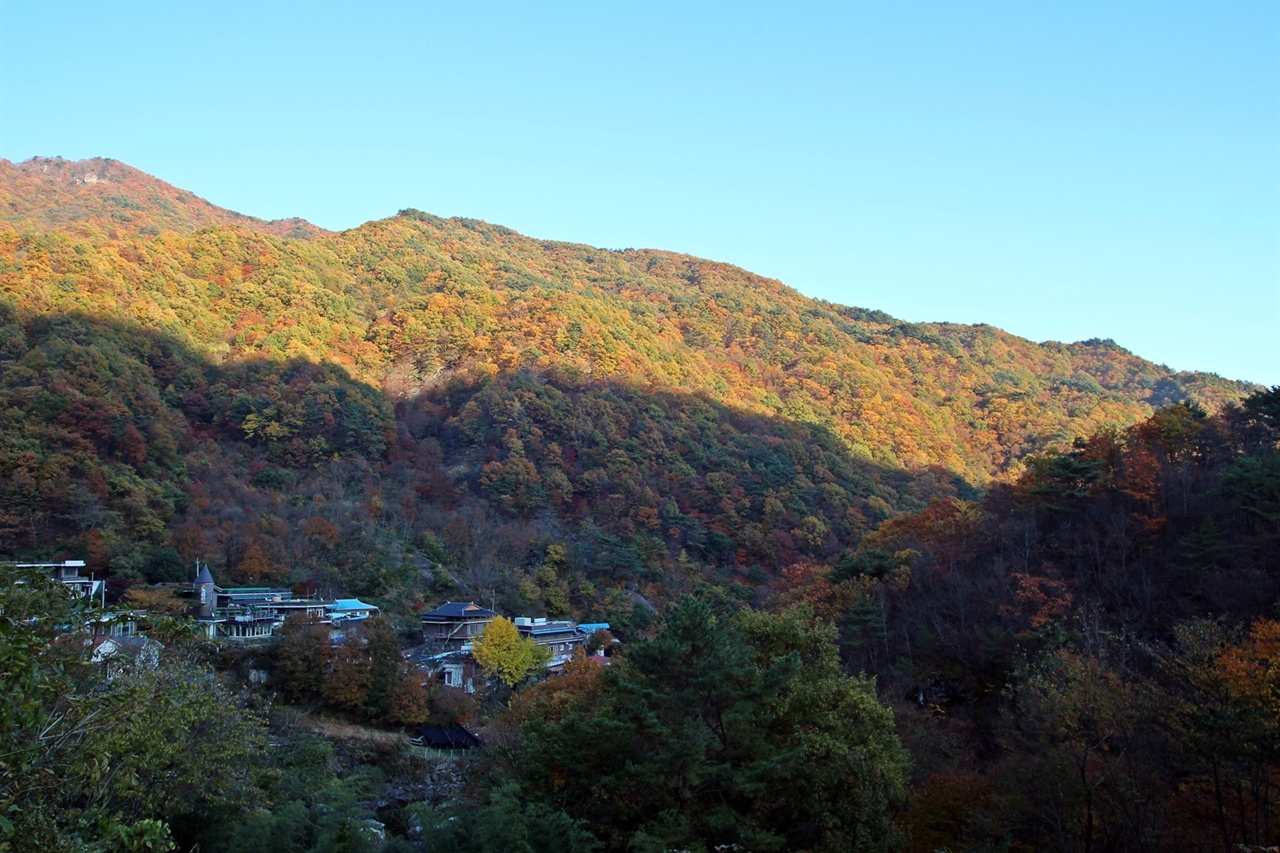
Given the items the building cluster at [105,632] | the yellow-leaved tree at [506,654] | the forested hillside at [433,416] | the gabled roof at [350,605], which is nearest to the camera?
→ the building cluster at [105,632]

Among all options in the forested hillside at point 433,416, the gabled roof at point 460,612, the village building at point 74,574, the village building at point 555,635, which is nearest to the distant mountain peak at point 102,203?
the forested hillside at point 433,416

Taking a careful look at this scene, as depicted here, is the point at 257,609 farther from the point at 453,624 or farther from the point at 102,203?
the point at 102,203

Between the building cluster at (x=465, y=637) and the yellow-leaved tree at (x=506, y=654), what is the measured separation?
737mm

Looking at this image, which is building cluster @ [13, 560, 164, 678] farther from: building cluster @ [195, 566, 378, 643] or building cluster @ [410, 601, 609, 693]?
building cluster @ [410, 601, 609, 693]

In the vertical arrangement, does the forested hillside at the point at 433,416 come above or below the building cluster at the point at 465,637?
above

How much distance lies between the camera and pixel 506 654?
31109 mm

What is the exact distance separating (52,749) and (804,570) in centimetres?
3077

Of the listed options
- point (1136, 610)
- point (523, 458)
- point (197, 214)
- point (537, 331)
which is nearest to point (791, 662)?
point (1136, 610)

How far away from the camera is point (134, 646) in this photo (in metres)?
21.5

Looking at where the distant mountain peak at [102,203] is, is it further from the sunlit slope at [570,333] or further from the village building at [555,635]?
the village building at [555,635]

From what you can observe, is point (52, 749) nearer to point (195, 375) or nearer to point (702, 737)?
point (702, 737)

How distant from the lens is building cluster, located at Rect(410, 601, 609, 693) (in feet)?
103

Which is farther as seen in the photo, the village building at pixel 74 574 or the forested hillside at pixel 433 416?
the forested hillside at pixel 433 416

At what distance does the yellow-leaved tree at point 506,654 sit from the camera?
30844 mm
